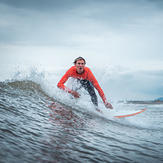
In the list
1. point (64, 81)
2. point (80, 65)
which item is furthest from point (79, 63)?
point (64, 81)

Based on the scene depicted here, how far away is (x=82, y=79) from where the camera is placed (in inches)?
240

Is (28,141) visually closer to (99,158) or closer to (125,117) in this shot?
(99,158)

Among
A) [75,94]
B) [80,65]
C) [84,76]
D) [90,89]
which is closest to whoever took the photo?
[80,65]

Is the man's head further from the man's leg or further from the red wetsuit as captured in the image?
the man's leg

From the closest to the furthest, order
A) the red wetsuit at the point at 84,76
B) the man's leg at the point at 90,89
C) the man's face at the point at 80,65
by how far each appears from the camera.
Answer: the man's face at the point at 80,65, the red wetsuit at the point at 84,76, the man's leg at the point at 90,89

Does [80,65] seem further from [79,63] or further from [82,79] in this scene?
[82,79]

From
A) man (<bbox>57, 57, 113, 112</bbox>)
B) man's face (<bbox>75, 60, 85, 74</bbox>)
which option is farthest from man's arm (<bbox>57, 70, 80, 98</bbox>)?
man's face (<bbox>75, 60, 85, 74</bbox>)

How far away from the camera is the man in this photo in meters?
5.74

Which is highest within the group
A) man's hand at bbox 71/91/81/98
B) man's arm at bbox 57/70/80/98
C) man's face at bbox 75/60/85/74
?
man's face at bbox 75/60/85/74

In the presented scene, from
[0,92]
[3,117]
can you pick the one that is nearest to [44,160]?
[3,117]

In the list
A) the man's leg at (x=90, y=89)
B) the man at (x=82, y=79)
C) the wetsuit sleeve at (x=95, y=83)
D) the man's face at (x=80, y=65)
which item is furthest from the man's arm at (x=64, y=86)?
the wetsuit sleeve at (x=95, y=83)

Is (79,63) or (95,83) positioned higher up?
(79,63)

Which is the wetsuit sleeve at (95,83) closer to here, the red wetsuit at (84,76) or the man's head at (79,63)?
the red wetsuit at (84,76)

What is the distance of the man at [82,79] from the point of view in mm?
5742
